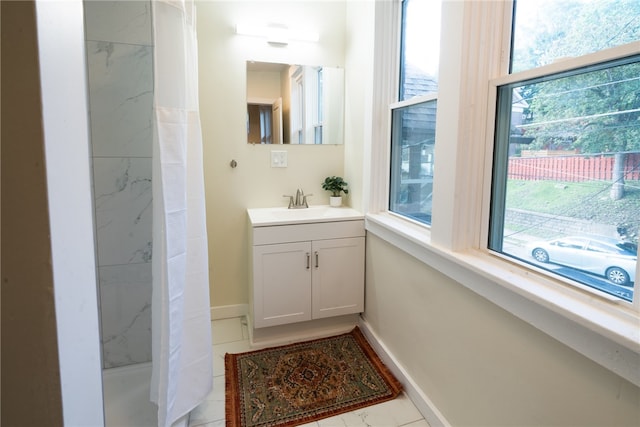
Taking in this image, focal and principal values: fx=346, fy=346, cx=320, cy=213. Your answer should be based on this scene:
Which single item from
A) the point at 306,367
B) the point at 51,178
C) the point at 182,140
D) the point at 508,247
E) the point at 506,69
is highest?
the point at 506,69

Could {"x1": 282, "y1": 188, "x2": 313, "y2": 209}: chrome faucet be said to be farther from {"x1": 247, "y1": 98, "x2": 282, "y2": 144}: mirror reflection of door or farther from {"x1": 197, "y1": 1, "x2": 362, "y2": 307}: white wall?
{"x1": 247, "y1": 98, "x2": 282, "y2": 144}: mirror reflection of door

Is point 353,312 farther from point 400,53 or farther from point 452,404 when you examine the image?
point 400,53

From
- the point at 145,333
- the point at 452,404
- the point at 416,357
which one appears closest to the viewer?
the point at 452,404

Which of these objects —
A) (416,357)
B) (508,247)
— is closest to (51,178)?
(508,247)

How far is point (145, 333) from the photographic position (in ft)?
6.17

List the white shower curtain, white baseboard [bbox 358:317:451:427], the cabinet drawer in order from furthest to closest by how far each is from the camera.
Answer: the cabinet drawer
white baseboard [bbox 358:317:451:427]
the white shower curtain

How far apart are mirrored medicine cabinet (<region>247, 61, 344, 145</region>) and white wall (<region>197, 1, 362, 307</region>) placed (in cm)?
5

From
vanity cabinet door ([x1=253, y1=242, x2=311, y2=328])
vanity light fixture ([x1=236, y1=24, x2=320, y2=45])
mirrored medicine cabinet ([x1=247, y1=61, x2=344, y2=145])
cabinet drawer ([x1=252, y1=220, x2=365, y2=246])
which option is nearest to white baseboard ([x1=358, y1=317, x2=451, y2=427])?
vanity cabinet door ([x1=253, y1=242, x2=311, y2=328])

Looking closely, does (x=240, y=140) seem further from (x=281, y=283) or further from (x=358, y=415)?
(x=358, y=415)

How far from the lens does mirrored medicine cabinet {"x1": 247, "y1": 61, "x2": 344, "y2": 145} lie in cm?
234

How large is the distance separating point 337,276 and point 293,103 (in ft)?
3.96

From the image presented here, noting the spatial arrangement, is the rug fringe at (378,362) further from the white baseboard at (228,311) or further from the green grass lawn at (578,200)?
the green grass lawn at (578,200)

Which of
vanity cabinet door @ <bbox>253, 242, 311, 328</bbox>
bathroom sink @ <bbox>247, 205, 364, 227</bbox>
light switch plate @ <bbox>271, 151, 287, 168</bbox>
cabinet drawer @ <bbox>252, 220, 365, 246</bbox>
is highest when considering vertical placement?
light switch plate @ <bbox>271, 151, 287, 168</bbox>

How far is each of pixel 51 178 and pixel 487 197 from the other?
4.35ft
